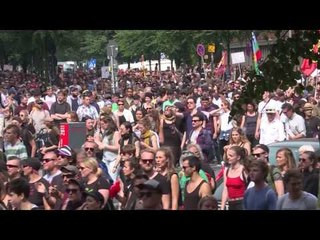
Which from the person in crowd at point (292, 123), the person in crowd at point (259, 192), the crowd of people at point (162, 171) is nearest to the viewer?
the crowd of people at point (162, 171)

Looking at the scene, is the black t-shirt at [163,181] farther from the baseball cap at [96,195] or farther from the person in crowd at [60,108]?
the person in crowd at [60,108]

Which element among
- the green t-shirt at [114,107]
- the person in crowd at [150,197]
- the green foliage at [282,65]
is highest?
the green foliage at [282,65]

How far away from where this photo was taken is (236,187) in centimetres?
917

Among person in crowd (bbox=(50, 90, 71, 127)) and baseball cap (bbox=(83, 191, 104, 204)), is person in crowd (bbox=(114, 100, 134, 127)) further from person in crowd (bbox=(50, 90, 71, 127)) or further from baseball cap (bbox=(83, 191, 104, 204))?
baseball cap (bbox=(83, 191, 104, 204))

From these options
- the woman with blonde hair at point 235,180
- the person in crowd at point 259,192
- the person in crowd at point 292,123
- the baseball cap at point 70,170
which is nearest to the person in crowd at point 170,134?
the person in crowd at point 292,123

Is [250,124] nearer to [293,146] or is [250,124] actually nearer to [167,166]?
[293,146]

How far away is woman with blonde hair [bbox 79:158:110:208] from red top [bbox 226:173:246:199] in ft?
4.42

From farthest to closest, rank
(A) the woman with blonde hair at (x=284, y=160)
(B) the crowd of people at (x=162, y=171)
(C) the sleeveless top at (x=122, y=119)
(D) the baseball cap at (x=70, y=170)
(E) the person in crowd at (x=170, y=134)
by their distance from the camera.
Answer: (C) the sleeveless top at (x=122, y=119), (E) the person in crowd at (x=170, y=134), (A) the woman with blonde hair at (x=284, y=160), (D) the baseball cap at (x=70, y=170), (B) the crowd of people at (x=162, y=171)

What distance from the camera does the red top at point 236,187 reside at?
9113 millimetres

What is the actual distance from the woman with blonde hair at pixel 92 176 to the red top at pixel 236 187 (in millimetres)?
1347

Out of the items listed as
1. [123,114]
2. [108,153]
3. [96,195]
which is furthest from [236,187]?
[123,114]

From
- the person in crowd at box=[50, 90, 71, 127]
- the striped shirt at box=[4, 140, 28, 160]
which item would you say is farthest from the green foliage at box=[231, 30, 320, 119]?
the person in crowd at box=[50, 90, 71, 127]
